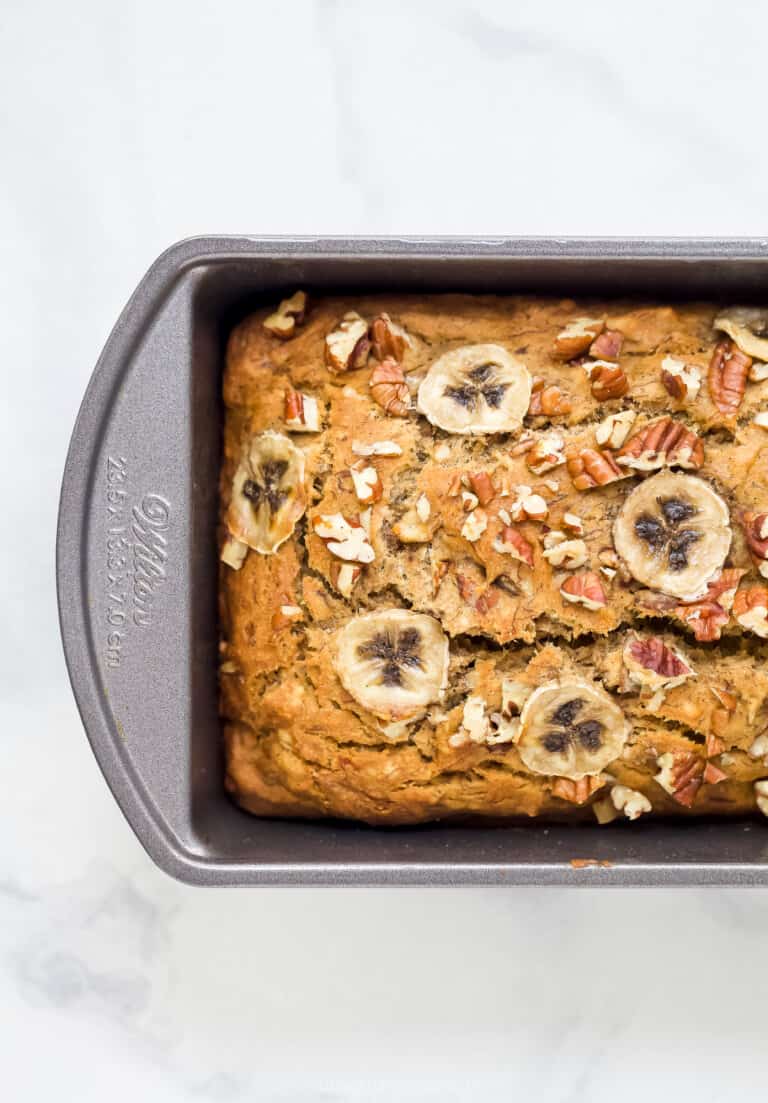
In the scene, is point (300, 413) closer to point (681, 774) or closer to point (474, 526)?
point (474, 526)

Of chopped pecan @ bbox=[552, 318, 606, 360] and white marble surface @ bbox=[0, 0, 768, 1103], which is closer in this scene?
chopped pecan @ bbox=[552, 318, 606, 360]

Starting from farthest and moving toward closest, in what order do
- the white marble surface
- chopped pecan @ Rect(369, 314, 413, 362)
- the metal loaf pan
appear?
1. the white marble surface
2. chopped pecan @ Rect(369, 314, 413, 362)
3. the metal loaf pan

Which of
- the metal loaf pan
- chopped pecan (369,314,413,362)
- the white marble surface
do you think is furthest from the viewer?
the white marble surface

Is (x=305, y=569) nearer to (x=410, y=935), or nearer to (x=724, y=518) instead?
(x=724, y=518)

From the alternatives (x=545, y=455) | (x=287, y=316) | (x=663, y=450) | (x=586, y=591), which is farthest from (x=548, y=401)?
(x=287, y=316)

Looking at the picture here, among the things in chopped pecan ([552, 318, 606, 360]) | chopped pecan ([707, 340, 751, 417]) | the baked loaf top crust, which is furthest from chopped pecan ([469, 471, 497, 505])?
chopped pecan ([707, 340, 751, 417])

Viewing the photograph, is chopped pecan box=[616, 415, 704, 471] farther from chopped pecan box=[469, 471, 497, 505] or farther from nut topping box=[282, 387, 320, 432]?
nut topping box=[282, 387, 320, 432]

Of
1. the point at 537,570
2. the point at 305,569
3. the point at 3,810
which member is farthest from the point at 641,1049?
the point at 3,810
